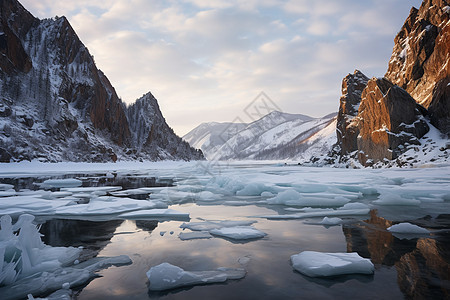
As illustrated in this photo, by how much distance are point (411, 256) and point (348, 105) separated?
73.2 meters

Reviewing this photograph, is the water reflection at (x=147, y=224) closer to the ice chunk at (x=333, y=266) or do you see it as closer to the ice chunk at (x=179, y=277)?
the ice chunk at (x=179, y=277)

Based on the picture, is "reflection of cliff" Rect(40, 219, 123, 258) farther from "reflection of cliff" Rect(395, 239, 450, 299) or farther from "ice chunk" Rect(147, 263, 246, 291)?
"reflection of cliff" Rect(395, 239, 450, 299)

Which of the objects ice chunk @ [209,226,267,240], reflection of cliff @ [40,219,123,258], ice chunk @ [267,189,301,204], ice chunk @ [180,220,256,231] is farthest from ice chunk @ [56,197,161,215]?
ice chunk @ [267,189,301,204]

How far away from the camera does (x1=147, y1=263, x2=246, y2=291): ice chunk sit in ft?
15.2

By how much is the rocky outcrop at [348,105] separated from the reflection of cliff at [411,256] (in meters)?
62.3

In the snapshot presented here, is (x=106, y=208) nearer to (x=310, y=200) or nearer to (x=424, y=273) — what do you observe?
(x=310, y=200)

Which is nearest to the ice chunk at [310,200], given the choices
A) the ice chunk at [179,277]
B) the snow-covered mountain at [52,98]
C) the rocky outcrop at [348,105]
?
the ice chunk at [179,277]

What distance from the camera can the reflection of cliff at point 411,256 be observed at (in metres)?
4.46

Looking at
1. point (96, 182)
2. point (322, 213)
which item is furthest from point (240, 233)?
point (96, 182)

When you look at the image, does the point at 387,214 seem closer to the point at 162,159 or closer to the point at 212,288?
the point at 212,288

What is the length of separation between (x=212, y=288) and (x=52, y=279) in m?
2.93

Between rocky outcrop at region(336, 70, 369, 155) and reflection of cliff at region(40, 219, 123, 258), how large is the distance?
6570cm

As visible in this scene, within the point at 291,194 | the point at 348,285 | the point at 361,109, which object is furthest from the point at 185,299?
the point at 361,109

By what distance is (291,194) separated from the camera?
14125 millimetres
